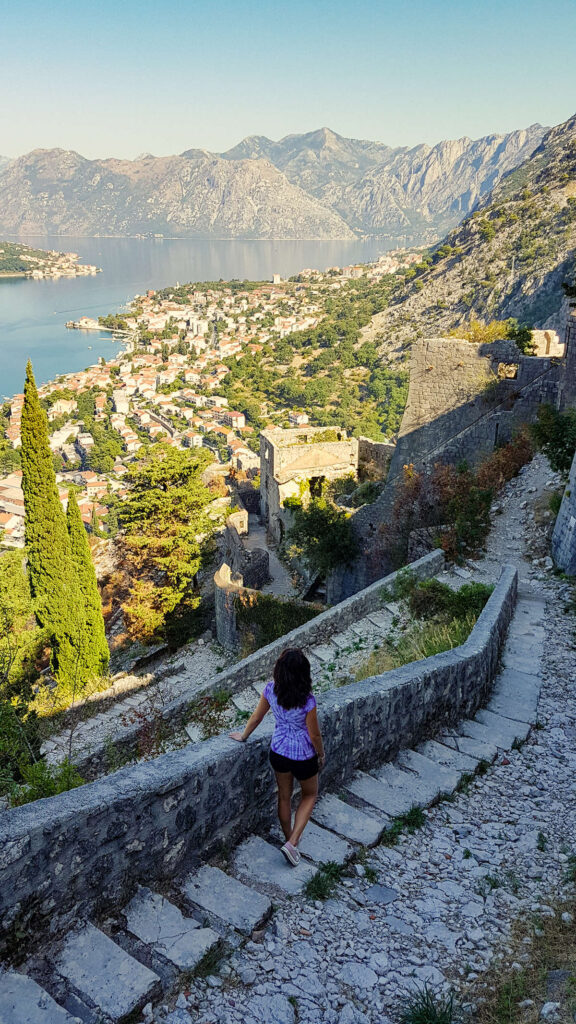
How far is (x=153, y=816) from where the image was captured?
2.44 m

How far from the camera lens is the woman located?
2.71m

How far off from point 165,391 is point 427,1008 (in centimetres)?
8444

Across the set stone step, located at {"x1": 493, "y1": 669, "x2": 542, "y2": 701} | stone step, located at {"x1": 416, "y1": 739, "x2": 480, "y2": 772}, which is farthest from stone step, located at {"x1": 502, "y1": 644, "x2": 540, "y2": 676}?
stone step, located at {"x1": 416, "y1": 739, "x2": 480, "y2": 772}

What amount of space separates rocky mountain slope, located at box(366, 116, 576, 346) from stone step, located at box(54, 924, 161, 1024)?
39472 mm

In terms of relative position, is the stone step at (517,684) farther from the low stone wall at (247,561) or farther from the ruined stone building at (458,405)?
the low stone wall at (247,561)

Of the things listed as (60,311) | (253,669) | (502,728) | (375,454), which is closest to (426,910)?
(502,728)

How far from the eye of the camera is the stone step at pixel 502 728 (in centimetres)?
401

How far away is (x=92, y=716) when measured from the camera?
11.5 meters

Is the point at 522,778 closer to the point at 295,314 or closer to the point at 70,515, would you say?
the point at 70,515

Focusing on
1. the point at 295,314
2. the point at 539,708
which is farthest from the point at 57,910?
the point at 295,314

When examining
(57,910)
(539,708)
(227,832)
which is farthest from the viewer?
(539,708)

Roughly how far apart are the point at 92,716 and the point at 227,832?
379 inches

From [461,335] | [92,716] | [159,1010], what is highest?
[461,335]

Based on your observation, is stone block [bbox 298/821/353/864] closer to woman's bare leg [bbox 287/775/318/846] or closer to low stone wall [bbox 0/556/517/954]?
woman's bare leg [bbox 287/775/318/846]
